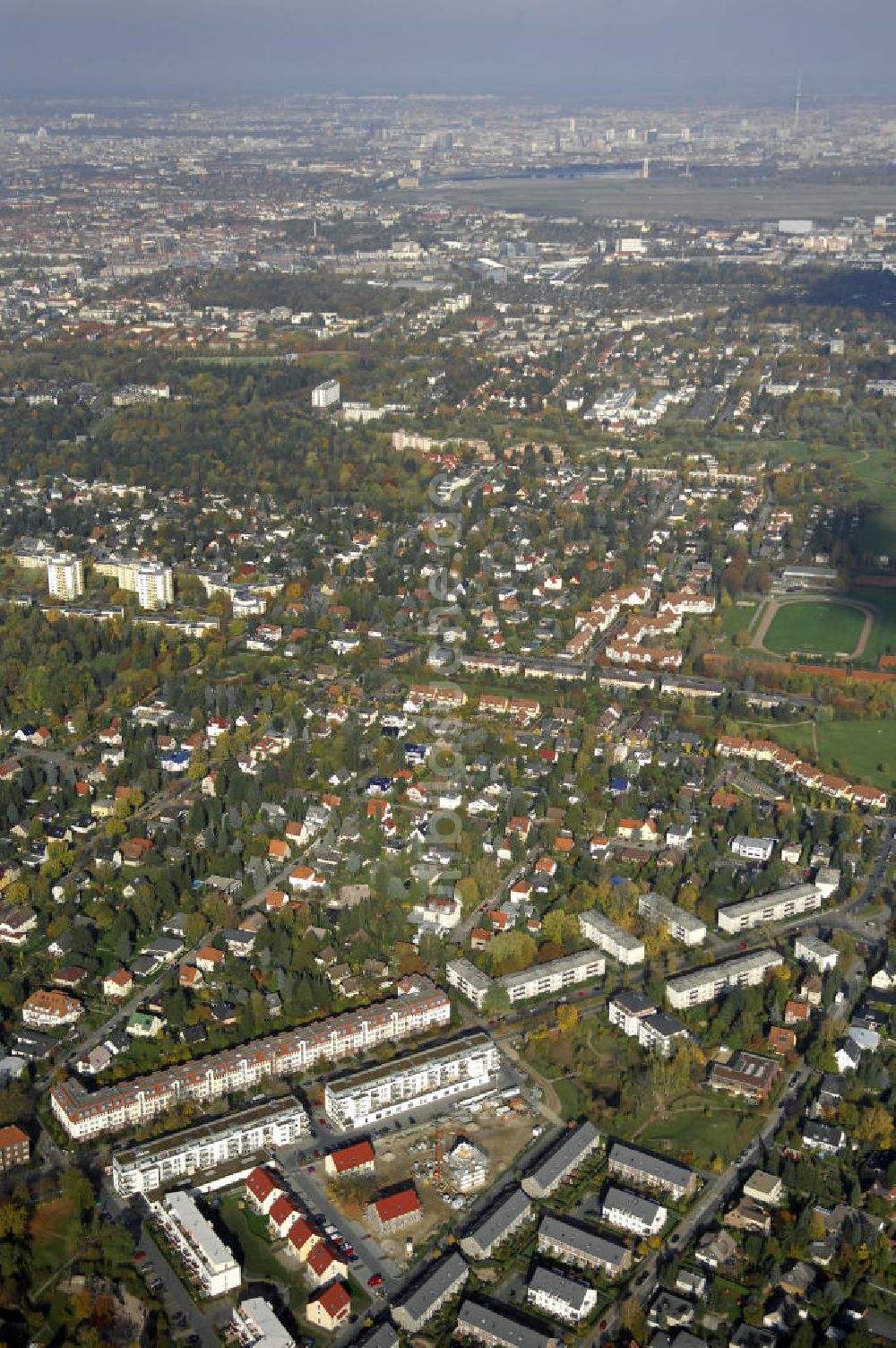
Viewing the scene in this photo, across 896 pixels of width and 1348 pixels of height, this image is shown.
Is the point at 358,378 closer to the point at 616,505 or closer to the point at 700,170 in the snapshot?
the point at 616,505

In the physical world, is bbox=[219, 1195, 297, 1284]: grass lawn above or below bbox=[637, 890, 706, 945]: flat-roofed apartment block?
below

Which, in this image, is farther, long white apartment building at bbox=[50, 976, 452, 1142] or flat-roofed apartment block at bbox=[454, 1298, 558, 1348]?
long white apartment building at bbox=[50, 976, 452, 1142]

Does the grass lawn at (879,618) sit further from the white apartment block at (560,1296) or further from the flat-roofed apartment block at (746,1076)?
the white apartment block at (560,1296)

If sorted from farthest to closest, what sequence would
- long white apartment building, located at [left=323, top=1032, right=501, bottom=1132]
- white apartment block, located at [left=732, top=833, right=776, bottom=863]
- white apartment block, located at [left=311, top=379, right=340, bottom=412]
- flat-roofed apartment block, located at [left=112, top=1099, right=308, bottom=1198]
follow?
1. white apartment block, located at [left=311, top=379, right=340, bottom=412]
2. white apartment block, located at [left=732, top=833, right=776, bottom=863]
3. long white apartment building, located at [left=323, top=1032, right=501, bottom=1132]
4. flat-roofed apartment block, located at [left=112, top=1099, right=308, bottom=1198]

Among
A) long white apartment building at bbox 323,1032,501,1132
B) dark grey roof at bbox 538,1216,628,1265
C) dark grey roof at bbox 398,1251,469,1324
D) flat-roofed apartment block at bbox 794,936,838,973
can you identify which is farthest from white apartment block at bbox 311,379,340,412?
dark grey roof at bbox 398,1251,469,1324

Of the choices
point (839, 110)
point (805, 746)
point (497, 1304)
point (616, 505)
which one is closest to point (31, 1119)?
point (497, 1304)

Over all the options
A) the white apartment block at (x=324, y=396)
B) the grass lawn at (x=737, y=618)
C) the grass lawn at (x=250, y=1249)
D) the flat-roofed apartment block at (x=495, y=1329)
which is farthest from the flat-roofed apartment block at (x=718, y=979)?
the white apartment block at (x=324, y=396)

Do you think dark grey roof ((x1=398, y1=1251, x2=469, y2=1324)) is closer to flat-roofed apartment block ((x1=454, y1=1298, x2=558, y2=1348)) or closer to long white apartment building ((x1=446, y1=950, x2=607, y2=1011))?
flat-roofed apartment block ((x1=454, y1=1298, x2=558, y2=1348))
